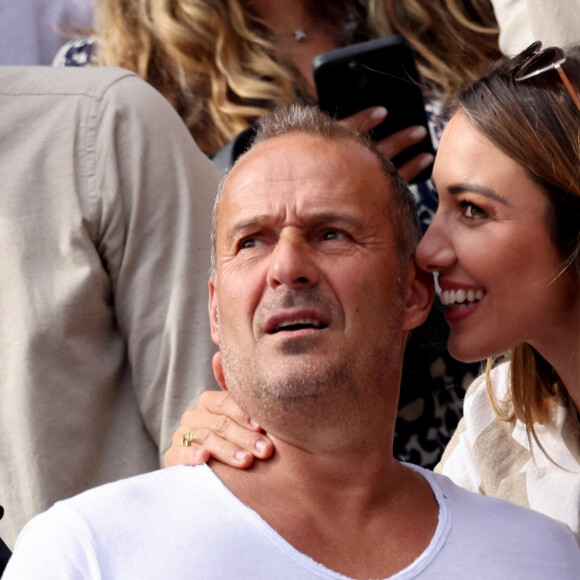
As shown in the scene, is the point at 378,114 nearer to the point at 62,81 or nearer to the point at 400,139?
the point at 400,139

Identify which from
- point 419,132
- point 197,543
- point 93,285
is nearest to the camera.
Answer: point 197,543

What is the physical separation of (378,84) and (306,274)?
2.32 ft

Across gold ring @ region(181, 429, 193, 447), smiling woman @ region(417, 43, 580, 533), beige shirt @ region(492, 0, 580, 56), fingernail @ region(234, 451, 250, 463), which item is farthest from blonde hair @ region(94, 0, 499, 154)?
fingernail @ region(234, 451, 250, 463)

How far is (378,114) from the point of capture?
261cm

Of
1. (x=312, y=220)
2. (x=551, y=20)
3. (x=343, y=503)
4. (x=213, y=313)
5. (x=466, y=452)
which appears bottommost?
(x=466, y=452)

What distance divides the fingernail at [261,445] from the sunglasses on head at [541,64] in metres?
0.82

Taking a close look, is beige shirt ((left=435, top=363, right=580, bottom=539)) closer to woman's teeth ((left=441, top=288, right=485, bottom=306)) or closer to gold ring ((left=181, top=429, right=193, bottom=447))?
woman's teeth ((left=441, top=288, right=485, bottom=306))

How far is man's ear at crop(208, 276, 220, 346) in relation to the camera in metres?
2.23

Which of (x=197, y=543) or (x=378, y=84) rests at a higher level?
(x=378, y=84)

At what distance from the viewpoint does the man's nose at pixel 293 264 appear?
2020 mm

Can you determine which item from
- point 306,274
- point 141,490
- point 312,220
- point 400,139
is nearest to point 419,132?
point 400,139

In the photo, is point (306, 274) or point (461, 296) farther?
point (461, 296)

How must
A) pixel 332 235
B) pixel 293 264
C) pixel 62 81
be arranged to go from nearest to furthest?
pixel 293 264 < pixel 332 235 < pixel 62 81

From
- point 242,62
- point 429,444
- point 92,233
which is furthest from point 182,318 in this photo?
point 242,62
